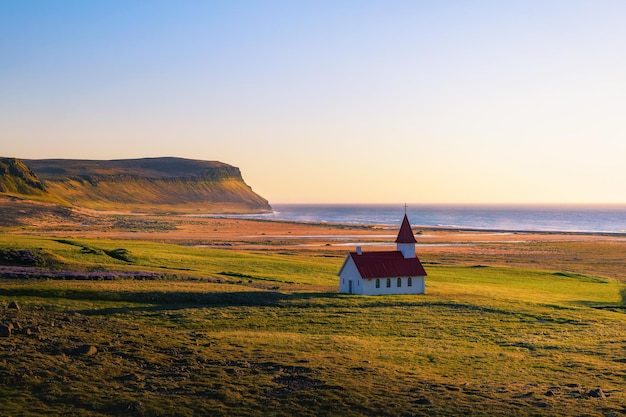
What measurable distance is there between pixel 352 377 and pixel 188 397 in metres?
6.51

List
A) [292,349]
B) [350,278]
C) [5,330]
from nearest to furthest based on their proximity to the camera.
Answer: [5,330], [292,349], [350,278]

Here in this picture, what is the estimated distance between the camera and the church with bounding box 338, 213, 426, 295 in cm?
5353

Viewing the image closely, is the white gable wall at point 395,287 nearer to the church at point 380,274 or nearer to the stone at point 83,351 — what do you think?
the church at point 380,274

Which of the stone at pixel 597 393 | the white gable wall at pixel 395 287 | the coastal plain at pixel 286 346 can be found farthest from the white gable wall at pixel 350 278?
the stone at pixel 597 393

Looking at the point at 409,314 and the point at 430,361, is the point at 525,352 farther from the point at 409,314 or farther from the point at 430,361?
Result: the point at 409,314

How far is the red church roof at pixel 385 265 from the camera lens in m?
53.7

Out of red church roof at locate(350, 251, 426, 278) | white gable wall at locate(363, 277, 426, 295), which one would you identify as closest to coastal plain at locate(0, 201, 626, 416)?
white gable wall at locate(363, 277, 426, 295)

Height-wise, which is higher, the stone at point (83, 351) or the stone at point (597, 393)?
the stone at point (597, 393)

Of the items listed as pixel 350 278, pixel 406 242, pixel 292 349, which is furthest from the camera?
pixel 406 242

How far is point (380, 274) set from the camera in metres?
54.1

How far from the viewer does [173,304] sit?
44531 millimetres

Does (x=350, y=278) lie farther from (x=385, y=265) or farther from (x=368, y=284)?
(x=385, y=265)

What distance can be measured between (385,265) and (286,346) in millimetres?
23503

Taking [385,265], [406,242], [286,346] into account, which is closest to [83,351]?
[286,346]
